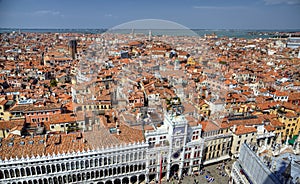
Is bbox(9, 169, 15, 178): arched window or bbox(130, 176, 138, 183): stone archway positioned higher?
bbox(9, 169, 15, 178): arched window

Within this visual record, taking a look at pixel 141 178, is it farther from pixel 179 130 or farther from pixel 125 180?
pixel 179 130

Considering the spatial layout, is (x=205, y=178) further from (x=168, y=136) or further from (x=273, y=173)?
(x=273, y=173)

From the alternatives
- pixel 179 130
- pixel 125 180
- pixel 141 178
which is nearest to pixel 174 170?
pixel 141 178

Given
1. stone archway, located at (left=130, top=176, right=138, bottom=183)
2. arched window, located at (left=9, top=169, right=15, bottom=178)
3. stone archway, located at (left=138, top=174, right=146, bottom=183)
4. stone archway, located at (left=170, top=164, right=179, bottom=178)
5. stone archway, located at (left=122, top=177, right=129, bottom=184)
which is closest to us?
arched window, located at (left=9, top=169, right=15, bottom=178)

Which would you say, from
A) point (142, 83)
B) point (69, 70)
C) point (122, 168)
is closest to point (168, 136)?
point (122, 168)

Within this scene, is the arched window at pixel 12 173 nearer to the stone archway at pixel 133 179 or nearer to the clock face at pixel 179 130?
the stone archway at pixel 133 179

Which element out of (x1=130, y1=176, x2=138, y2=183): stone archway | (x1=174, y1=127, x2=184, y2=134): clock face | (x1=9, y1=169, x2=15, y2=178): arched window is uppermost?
(x1=174, y1=127, x2=184, y2=134): clock face

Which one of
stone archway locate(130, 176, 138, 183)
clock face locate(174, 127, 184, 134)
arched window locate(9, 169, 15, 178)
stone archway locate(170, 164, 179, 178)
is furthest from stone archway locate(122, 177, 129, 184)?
arched window locate(9, 169, 15, 178)

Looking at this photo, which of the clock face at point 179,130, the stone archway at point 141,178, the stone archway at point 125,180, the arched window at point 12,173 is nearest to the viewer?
the arched window at point 12,173

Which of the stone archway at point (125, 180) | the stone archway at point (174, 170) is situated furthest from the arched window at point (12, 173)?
the stone archway at point (174, 170)

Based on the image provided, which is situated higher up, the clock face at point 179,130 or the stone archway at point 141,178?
the clock face at point 179,130

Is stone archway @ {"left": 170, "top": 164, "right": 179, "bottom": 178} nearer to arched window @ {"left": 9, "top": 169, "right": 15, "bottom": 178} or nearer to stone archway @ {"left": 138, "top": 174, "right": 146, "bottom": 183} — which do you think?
stone archway @ {"left": 138, "top": 174, "right": 146, "bottom": 183}
